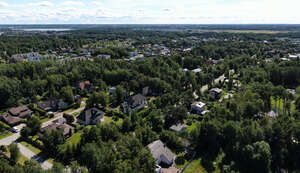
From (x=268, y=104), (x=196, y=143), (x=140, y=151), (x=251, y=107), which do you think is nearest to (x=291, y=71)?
(x=268, y=104)

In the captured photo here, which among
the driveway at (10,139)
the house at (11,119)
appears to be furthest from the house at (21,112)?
the driveway at (10,139)

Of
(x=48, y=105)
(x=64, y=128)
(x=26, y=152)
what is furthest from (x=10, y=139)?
(x=48, y=105)

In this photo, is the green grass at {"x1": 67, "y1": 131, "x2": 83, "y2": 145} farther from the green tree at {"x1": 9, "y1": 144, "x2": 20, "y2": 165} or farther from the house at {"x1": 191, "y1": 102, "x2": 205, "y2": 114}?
the house at {"x1": 191, "y1": 102, "x2": 205, "y2": 114}

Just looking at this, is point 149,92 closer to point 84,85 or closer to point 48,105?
point 84,85

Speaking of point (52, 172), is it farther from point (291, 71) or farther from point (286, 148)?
point (291, 71)

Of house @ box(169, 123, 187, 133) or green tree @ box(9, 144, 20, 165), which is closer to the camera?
green tree @ box(9, 144, 20, 165)

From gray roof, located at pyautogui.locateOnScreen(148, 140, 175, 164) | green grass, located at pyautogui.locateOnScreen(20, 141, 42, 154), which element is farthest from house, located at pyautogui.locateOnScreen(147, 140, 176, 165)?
green grass, located at pyautogui.locateOnScreen(20, 141, 42, 154)

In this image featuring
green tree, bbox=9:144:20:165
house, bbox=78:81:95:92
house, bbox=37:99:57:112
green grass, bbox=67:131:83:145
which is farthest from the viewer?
house, bbox=78:81:95:92
